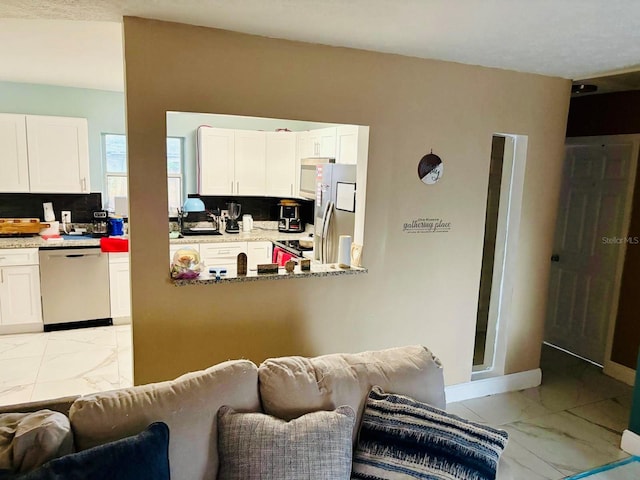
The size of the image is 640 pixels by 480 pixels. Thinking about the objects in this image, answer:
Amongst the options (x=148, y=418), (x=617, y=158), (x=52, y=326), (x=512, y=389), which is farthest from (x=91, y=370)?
(x=617, y=158)

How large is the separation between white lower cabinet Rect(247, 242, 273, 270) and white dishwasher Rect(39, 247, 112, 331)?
4.90ft

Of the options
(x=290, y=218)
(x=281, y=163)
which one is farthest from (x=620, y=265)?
(x=281, y=163)

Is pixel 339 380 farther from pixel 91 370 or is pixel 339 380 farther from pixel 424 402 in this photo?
pixel 91 370

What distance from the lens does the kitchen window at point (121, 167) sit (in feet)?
17.3

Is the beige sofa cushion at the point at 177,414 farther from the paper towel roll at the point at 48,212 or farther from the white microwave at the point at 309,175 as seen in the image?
the paper towel roll at the point at 48,212

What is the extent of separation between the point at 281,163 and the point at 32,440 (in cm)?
439

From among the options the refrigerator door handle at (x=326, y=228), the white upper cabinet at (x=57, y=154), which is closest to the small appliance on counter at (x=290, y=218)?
the refrigerator door handle at (x=326, y=228)

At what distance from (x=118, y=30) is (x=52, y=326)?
3.34 meters

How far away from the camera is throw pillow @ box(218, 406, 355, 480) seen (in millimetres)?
1523

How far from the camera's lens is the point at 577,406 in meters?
3.60

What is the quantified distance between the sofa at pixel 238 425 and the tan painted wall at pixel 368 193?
101 cm

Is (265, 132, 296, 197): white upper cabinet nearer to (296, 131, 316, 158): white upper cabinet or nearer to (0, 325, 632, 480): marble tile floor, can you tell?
(296, 131, 316, 158): white upper cabinet

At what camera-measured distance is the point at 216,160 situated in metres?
5.26

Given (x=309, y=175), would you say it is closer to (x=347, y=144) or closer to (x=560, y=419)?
(x=347, y=144)
